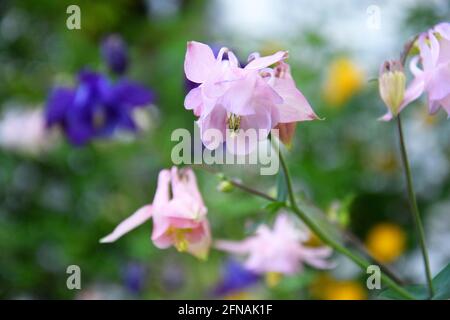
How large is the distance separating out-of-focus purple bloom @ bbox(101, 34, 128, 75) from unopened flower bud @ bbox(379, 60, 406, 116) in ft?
2.44

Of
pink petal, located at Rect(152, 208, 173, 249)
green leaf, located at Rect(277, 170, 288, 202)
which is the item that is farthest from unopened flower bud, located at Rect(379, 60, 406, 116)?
pink petal, located at Rect(152, 208, 173, 249)

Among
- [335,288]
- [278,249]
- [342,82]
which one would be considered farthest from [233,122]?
[342,82]

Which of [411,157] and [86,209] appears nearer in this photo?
[411,157]

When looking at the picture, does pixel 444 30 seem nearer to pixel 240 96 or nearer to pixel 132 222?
pixel 240 96

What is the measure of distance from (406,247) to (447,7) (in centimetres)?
51

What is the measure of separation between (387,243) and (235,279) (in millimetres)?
382

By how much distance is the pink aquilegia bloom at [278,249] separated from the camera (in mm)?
889

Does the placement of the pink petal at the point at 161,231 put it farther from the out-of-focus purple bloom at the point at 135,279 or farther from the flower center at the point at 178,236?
the out-of-focus purple bloom at the point at 135,279

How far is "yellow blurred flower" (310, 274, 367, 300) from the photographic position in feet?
4.40

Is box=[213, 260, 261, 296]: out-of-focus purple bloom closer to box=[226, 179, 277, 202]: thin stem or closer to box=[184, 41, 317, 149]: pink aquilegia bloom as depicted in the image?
box=[226, 179, 277, 202]: thin stem
